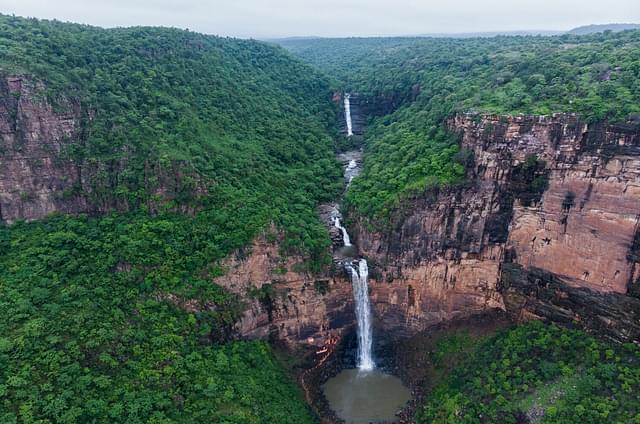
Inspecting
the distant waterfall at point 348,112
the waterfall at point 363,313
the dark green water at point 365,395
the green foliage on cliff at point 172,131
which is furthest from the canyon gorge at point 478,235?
the distant waterfall at point 348,112

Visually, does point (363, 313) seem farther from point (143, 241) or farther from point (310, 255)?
point (143, 241)

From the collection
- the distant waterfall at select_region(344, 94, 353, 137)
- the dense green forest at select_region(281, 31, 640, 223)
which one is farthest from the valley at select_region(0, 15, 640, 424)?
the distant waterfall at select_region(344, 94, 353, 137)

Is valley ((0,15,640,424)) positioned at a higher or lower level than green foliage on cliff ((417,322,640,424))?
higher

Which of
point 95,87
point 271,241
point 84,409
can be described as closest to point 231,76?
point 95,87

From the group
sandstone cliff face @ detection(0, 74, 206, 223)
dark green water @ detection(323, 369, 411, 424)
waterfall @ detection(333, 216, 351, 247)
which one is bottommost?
dark green water @ detection(323, 369, 411, 424)

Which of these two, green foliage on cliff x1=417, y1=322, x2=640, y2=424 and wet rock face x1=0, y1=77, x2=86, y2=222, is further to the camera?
wet rock face x1=0, y1=77, x2=86, y2=222

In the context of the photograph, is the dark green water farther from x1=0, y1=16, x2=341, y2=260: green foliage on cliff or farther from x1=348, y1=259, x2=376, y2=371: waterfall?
x1=0, y1=16, x2=341, y2=260: green foliage on cliff

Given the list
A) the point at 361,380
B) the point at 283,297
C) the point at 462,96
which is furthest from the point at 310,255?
the point at 462,96
